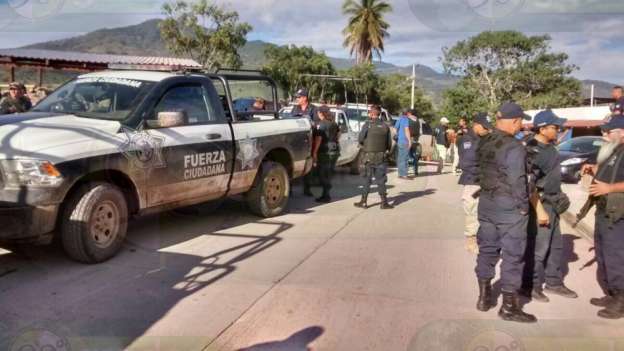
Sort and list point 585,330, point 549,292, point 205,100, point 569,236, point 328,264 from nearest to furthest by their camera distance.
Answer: point 585,330 → point 549,292 → point 328,264 → point 205,100 → point 569,236

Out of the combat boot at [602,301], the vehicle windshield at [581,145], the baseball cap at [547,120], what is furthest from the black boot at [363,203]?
the vehicle windshield at [581,145]

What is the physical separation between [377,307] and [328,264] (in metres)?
1.28

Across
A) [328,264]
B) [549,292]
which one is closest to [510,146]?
[549,292]

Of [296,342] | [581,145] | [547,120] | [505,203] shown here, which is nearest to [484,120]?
[547,120]

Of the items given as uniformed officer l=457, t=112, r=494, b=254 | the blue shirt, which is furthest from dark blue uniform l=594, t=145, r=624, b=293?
the blue shirt

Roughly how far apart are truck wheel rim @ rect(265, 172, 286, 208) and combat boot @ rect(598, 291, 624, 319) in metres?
4.50

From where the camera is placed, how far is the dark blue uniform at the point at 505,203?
4.14 metres

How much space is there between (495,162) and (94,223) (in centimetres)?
363

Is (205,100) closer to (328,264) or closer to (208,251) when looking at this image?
(208,251)

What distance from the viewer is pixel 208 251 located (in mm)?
6059

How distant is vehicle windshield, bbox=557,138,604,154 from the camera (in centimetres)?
1595

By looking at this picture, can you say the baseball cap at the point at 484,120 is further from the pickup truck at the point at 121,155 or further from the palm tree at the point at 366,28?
the palm tree at the point at 366,28

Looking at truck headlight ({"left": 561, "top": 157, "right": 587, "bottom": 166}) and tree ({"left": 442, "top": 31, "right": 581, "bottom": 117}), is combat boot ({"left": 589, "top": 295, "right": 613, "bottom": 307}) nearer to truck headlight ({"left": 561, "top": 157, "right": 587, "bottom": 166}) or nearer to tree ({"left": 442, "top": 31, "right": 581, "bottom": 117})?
truck headlight ({"left": 561, "top": 157, "right": 587, "bottom": 166})

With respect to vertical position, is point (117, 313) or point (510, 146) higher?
point (510, 146)
